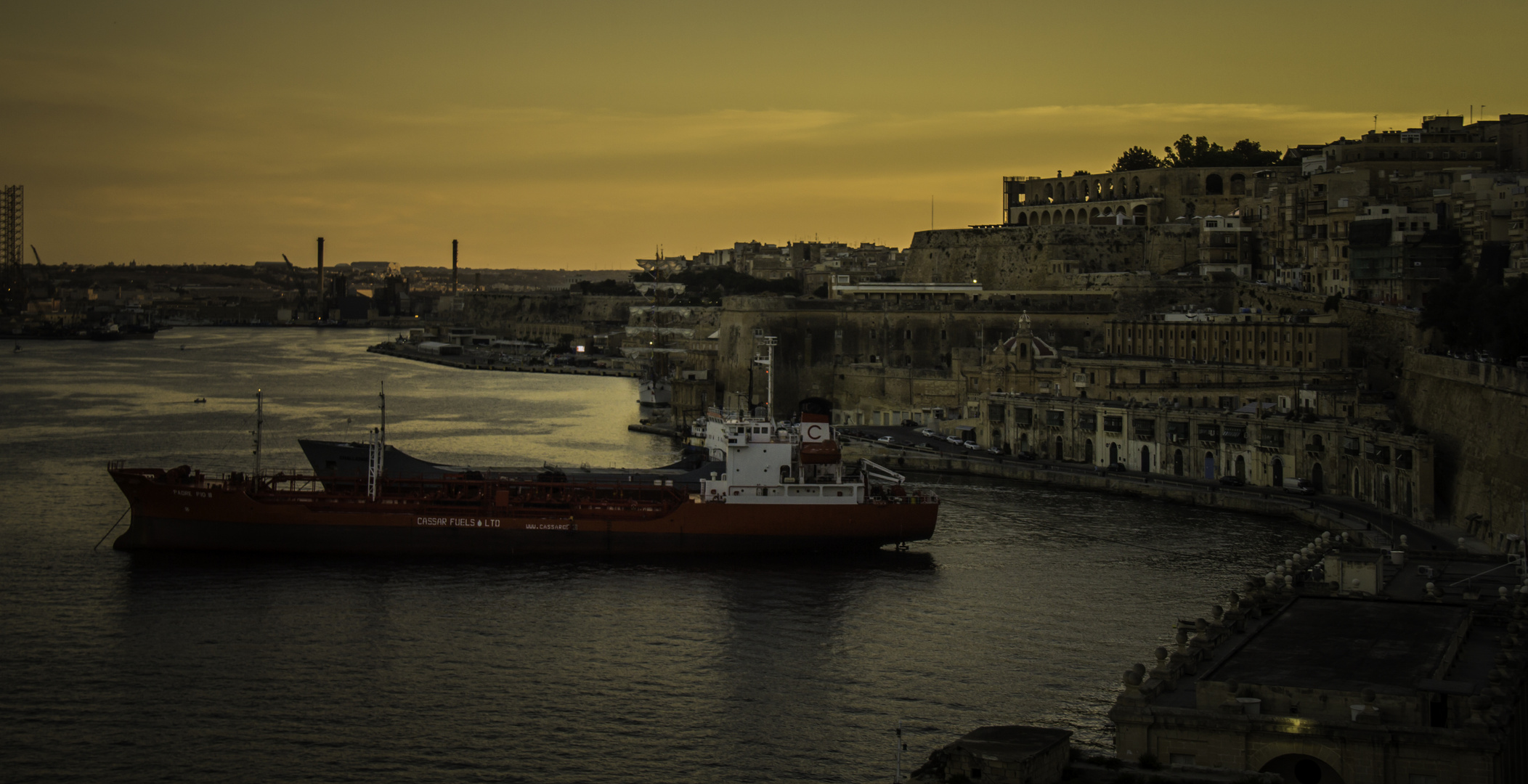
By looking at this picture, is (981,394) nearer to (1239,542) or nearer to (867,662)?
(1239,542)

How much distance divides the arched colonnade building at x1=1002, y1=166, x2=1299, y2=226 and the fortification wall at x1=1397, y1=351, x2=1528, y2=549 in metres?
24.5

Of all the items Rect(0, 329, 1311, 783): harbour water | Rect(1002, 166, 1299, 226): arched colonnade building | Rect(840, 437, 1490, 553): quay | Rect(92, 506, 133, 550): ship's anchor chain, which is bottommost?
Rect(0, 329, 1311, 783): harbour water

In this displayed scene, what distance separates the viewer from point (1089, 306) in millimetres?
49094

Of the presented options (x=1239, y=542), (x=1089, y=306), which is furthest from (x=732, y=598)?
(x=1089, y=306)

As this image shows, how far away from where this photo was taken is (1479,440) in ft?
85.0

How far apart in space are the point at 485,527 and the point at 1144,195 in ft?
123

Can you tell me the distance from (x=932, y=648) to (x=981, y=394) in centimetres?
2266

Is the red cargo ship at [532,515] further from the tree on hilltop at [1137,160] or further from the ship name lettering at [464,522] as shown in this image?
the tree on hilltop at [1137,160]

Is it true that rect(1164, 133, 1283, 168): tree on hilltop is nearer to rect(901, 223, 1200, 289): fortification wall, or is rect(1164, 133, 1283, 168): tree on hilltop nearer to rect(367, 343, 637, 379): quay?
rect(901, 223, 1200, 289): fortification wall

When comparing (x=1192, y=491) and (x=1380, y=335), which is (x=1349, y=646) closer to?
(x=1192, y=491)

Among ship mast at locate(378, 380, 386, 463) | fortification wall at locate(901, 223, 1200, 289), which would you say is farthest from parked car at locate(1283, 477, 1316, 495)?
fortification wall at locate(901, 223, 1200, 289)

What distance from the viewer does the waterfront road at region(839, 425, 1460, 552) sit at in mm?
25125

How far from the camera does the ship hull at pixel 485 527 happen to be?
2538 cm

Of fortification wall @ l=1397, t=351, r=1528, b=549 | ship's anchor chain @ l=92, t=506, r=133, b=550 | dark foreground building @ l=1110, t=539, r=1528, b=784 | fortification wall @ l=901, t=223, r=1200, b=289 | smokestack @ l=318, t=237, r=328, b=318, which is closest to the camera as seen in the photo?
dark foreground building @ l=1110, t=539, r=1528, b=784
